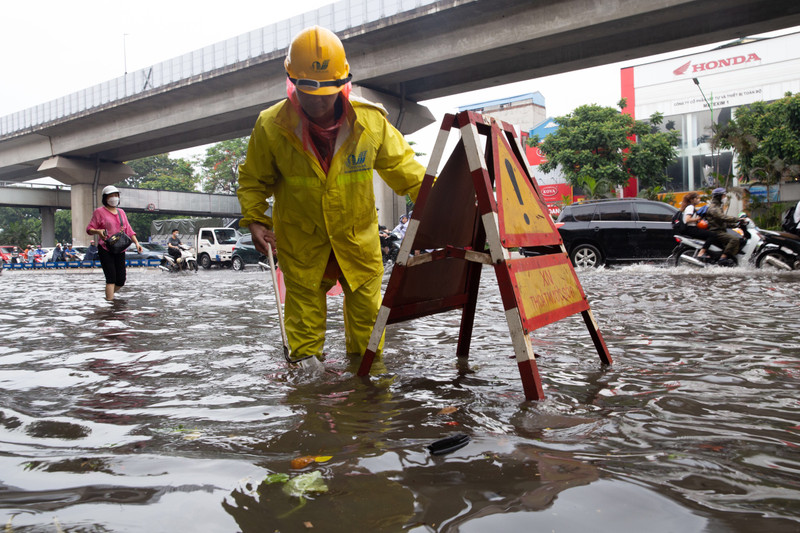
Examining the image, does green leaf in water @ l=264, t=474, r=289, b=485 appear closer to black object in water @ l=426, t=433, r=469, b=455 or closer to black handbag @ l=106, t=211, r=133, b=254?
black object in water @ l=426, t=433, r=469, b=455

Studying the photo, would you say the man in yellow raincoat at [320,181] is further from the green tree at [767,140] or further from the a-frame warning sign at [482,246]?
the green tree at [767,140]

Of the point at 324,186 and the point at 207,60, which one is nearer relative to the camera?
the point at 324,186

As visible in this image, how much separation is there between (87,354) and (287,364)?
5.04 feet

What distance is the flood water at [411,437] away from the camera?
1.49 metres

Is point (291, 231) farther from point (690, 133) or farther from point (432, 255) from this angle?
point (690, 133)

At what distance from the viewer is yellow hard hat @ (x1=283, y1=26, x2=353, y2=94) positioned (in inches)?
114

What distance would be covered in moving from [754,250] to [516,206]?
9106mm

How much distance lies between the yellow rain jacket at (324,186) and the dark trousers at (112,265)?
5.53 metres

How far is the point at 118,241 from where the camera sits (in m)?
7.91

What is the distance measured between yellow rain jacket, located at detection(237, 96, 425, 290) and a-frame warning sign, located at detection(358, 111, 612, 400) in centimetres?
32

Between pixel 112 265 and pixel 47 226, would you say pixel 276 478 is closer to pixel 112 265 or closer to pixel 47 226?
pixel 112 265

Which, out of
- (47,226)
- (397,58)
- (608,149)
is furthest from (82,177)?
(608,149)

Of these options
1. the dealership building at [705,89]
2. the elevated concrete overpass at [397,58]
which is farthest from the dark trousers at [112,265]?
the dealership building at [705,89]

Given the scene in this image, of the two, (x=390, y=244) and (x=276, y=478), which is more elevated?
(x=390, y=244)
